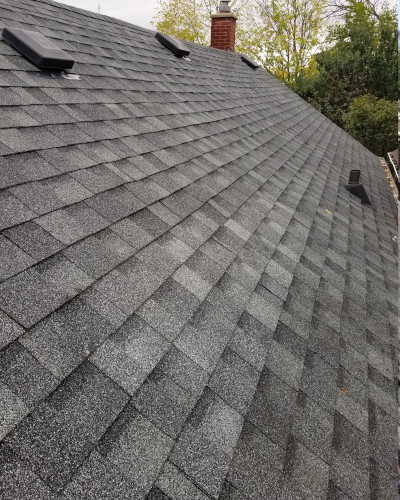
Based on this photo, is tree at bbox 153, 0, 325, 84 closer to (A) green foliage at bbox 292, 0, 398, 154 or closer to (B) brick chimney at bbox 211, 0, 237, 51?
(A) green foliage at bbox 292, 0, 398, 154

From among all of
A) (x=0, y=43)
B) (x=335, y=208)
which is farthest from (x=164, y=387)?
(x=335, y=208)

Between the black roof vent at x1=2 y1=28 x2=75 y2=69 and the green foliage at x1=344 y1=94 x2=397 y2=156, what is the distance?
2152cm

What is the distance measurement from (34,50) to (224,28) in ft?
40.2

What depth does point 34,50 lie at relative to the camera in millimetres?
3688

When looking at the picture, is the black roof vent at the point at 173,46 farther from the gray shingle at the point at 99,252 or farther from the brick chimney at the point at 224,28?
the brick chimney at the point at 224,28

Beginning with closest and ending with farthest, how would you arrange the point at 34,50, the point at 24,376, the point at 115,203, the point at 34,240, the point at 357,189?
the point at 24,376
the point at 34,240
the point at 115,203
the point at 34,50
the point at 357,189

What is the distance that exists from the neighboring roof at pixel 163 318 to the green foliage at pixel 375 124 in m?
19.6

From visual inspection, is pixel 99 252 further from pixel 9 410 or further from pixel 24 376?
pixel 9 410

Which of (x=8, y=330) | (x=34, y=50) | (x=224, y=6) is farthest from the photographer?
(x=224, y=6)

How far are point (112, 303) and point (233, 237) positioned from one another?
1.57m

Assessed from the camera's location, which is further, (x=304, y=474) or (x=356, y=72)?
(x=356, y=72)

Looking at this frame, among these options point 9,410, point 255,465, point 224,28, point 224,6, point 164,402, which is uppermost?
point 224,6

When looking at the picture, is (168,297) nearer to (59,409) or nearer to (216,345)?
(216,345)

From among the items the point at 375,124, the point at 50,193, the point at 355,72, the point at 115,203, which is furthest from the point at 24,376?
the point at 355,72
